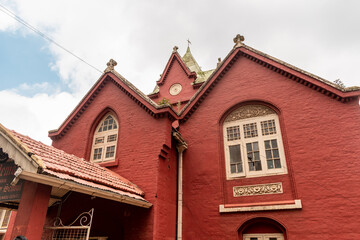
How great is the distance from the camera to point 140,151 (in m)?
9.83

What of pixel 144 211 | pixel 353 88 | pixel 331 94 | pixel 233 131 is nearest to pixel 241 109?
pixel 233 131

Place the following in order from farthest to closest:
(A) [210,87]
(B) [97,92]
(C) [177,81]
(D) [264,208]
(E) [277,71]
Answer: (C) [177,81] → (B) [97,92] → (A) [210,87] → (E) [277,71] → (D) [264,208]

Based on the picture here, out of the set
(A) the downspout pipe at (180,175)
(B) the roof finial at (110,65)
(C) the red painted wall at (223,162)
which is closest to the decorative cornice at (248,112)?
(C) the red painted wall at (223,162)

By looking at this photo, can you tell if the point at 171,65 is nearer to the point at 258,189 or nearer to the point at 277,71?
the point at 277,71

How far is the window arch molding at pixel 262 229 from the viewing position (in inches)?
332

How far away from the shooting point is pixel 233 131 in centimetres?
1062

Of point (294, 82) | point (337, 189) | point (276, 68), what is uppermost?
point (276, 68)

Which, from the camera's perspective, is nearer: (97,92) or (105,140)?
(105,140)

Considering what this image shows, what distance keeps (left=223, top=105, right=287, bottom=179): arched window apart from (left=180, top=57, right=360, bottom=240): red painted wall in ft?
0.86

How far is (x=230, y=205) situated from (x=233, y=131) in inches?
115

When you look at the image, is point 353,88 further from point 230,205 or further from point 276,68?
point 230,205

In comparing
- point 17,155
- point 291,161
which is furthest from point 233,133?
point 17,155

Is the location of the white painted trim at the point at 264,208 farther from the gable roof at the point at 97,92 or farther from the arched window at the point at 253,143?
the gable roof at the point at 97,92

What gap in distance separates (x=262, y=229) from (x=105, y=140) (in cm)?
705
